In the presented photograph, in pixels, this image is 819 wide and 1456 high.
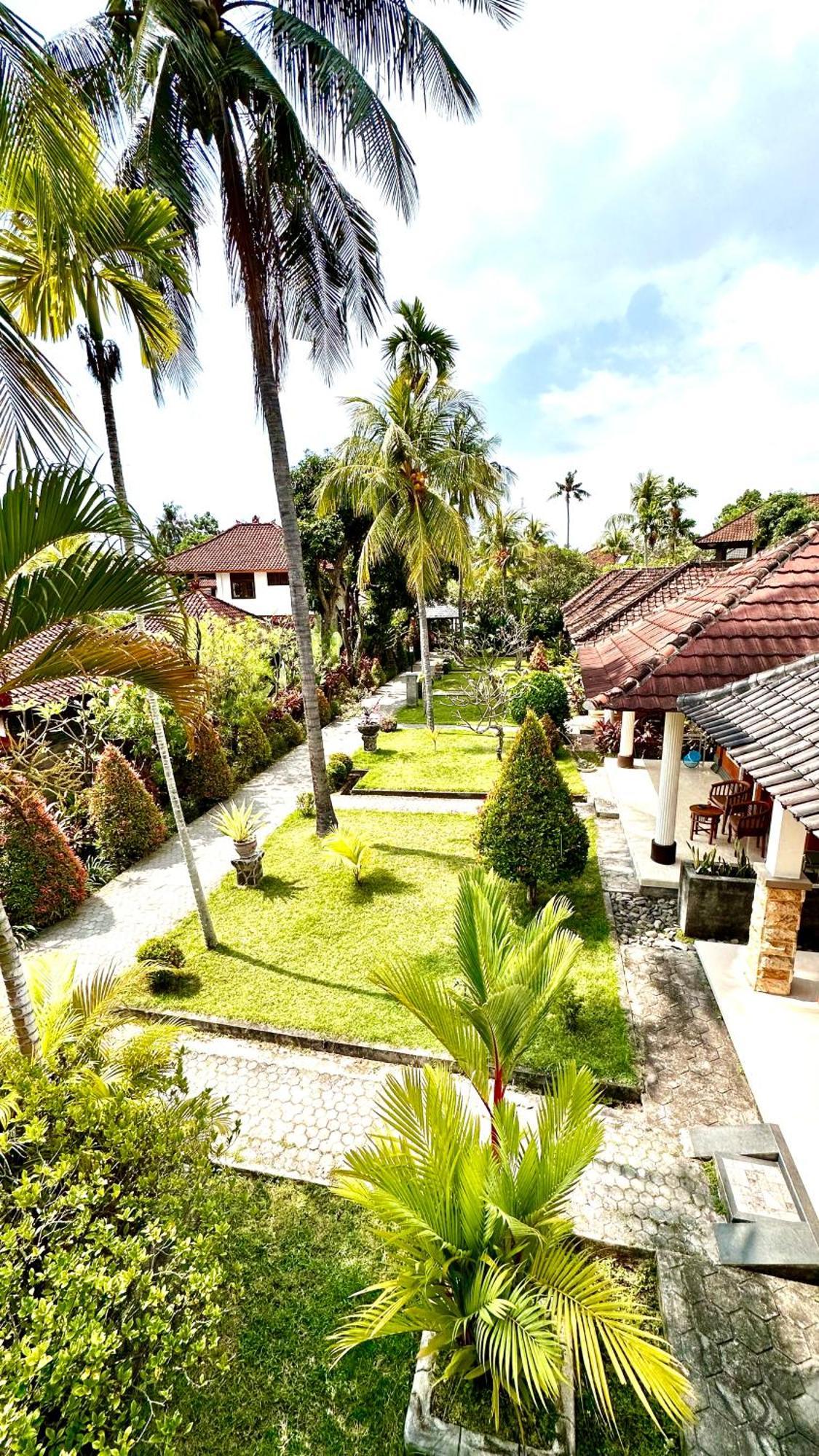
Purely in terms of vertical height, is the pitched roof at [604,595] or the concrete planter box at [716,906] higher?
the pitched roof at [604,595]

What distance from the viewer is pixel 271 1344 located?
3.79m

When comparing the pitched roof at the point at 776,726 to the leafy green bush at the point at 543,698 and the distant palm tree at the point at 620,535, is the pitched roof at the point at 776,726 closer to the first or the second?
the leafy green bush at the point at 543,698

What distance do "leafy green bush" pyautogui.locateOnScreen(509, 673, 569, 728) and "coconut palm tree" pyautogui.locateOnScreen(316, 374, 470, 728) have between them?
377 centimetres

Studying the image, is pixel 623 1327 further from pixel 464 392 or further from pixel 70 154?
pixel 464 392

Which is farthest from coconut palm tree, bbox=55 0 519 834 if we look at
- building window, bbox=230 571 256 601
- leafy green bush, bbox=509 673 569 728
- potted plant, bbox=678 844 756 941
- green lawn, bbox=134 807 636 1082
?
building window, bbox=230 571 256 601

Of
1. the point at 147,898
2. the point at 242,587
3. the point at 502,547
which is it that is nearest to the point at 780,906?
→ the point at 147,898

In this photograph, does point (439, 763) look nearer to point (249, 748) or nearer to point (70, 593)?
point (249, 748)

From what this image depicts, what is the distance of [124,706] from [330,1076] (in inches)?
363

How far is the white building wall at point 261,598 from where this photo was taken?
3372cm

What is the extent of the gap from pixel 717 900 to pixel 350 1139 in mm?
4678

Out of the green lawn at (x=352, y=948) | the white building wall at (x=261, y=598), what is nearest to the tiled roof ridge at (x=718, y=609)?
the green lawn at (x=352, y=948)

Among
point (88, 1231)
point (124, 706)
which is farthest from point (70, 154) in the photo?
point (124, 706)

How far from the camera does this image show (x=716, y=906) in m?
7.21

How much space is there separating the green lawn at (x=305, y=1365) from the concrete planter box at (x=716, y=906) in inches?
180
